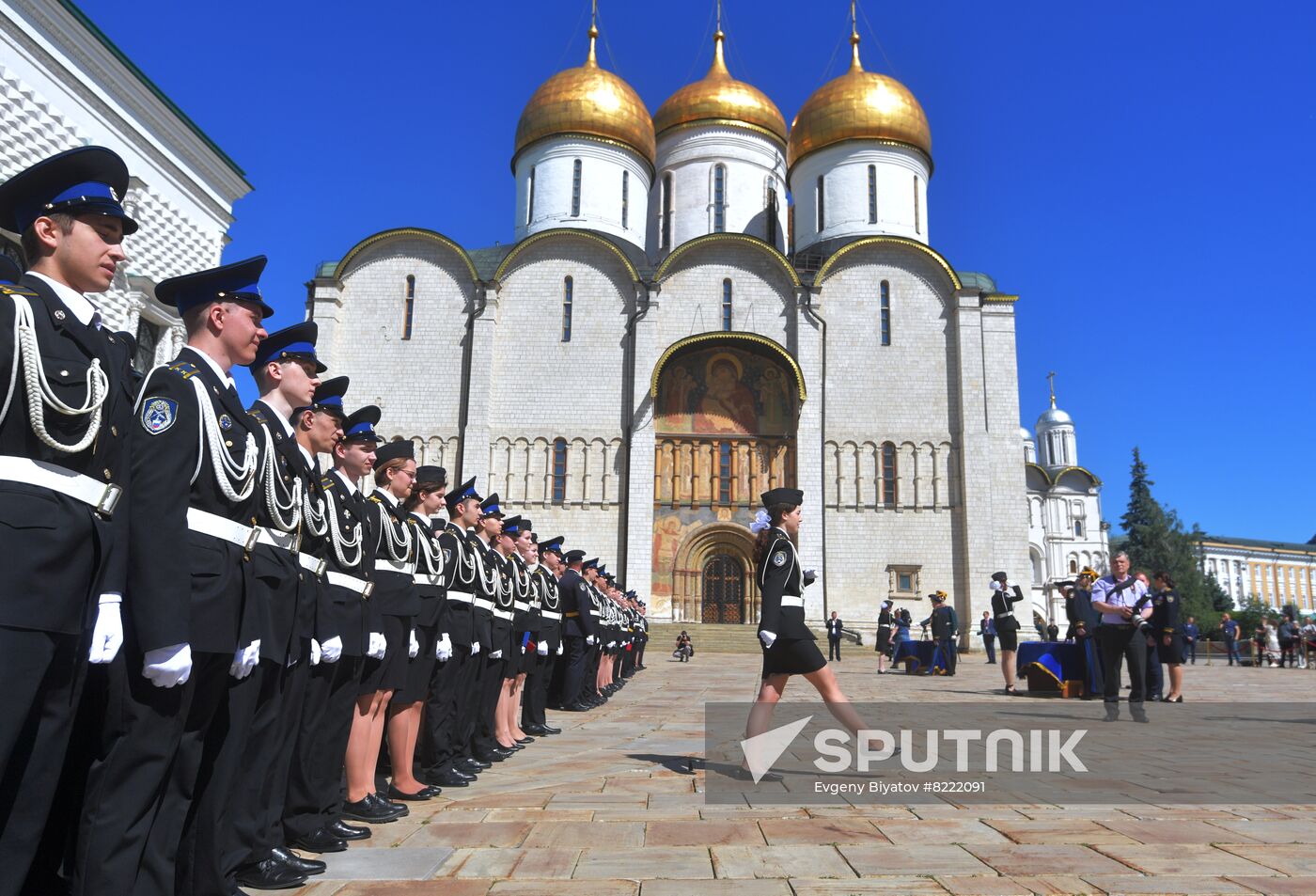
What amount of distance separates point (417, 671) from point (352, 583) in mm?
923

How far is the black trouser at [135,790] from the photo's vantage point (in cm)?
238

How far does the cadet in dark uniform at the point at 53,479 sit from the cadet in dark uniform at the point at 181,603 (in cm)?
9

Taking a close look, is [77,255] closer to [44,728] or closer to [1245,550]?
[44,728]

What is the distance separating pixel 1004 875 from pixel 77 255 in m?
3.46

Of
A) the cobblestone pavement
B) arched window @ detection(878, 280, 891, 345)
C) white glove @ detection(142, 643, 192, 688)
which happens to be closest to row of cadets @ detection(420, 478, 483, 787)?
the cobblestone pavement

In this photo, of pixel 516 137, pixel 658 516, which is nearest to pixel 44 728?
pixel 658 516

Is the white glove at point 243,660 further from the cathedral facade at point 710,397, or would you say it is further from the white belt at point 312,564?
the cathedral facade at point 710,397

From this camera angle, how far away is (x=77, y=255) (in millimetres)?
2531

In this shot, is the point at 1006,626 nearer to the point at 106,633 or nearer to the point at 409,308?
the point at 106,633

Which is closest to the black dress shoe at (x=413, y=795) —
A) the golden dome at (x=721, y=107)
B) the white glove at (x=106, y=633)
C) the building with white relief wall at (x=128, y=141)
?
the white glove at (x=106, y=633)

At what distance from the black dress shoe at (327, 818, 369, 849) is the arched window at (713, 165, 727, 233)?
1236 inches

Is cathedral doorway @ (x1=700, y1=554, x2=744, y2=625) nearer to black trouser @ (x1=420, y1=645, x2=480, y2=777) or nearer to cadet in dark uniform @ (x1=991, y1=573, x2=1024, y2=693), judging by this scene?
cadet in dark uniform @ (x1=991, y1=573, x2=1024, y2=693)

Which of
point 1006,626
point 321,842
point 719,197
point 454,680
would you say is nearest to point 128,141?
point 454,680

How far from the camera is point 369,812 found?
414cm
